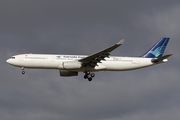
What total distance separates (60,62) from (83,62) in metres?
3.56

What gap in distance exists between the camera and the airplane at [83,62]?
49.0m

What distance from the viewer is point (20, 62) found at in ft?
163

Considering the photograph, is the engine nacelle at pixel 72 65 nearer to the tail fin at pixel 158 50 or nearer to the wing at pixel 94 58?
the wing at pixel 94 58

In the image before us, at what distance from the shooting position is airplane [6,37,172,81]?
49.0 metres

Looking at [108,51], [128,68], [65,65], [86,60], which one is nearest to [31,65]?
[65,65]

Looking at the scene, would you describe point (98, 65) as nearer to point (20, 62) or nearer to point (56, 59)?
point (56, 59)

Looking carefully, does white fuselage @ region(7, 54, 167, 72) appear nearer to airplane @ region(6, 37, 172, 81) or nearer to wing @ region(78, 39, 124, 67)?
airplane @ region(6, 37, 172, 81)

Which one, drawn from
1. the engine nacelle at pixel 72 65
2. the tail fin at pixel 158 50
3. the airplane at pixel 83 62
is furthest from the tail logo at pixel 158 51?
the engine nacelle at pixel 72 65

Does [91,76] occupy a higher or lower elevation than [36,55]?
lower

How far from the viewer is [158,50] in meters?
56.8

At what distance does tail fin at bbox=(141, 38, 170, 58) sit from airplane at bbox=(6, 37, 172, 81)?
1.40m

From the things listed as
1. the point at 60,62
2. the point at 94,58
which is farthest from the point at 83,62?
the point at 60,62

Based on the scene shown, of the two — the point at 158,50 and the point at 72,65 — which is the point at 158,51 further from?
the point at 72,65

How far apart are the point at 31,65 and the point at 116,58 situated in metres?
13.7
